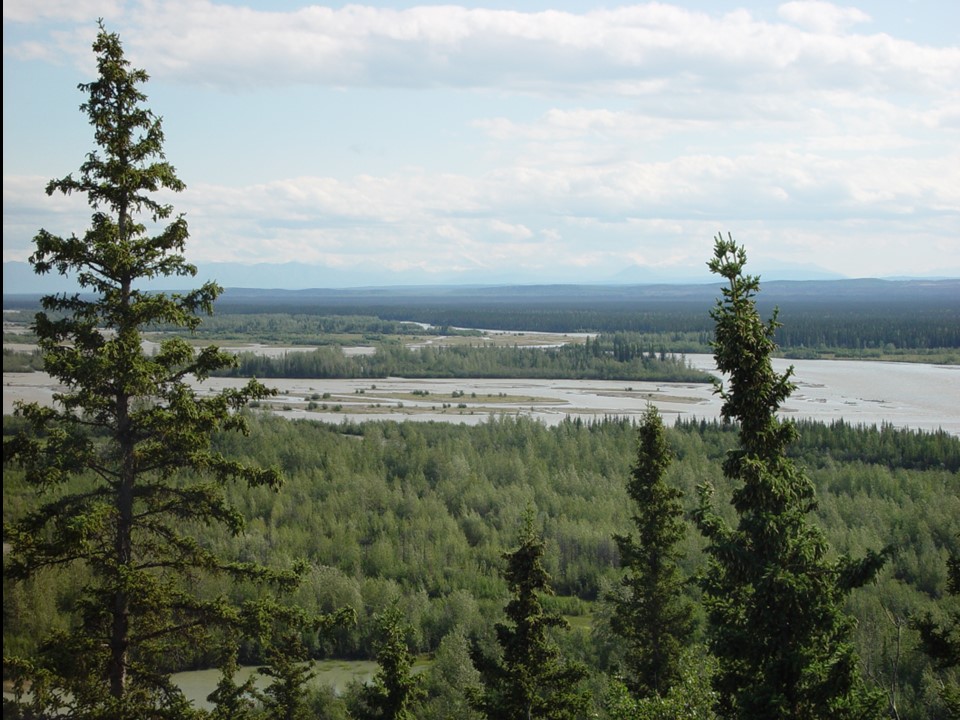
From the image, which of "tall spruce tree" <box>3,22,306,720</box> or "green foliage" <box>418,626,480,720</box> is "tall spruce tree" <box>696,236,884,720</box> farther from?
"green foliage" <box>418,626,480,720</box>

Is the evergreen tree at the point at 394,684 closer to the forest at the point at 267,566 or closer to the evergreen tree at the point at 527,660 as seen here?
the forest at the point at 267,566

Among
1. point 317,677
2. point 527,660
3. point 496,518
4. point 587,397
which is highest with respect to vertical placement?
point 527,660

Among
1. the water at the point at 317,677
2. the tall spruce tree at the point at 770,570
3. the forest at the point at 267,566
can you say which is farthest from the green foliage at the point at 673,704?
the water at the point at 317,677

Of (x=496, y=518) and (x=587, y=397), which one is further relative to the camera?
(x=587, y=397)

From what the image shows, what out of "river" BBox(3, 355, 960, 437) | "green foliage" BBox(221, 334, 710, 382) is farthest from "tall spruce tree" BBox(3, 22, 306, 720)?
"green foliage" BBox(221, 334, 710, 382)

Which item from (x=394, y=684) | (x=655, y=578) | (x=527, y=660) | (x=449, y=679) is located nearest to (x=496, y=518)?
(x=449, y=679)

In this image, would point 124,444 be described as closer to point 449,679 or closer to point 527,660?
point 527,660
